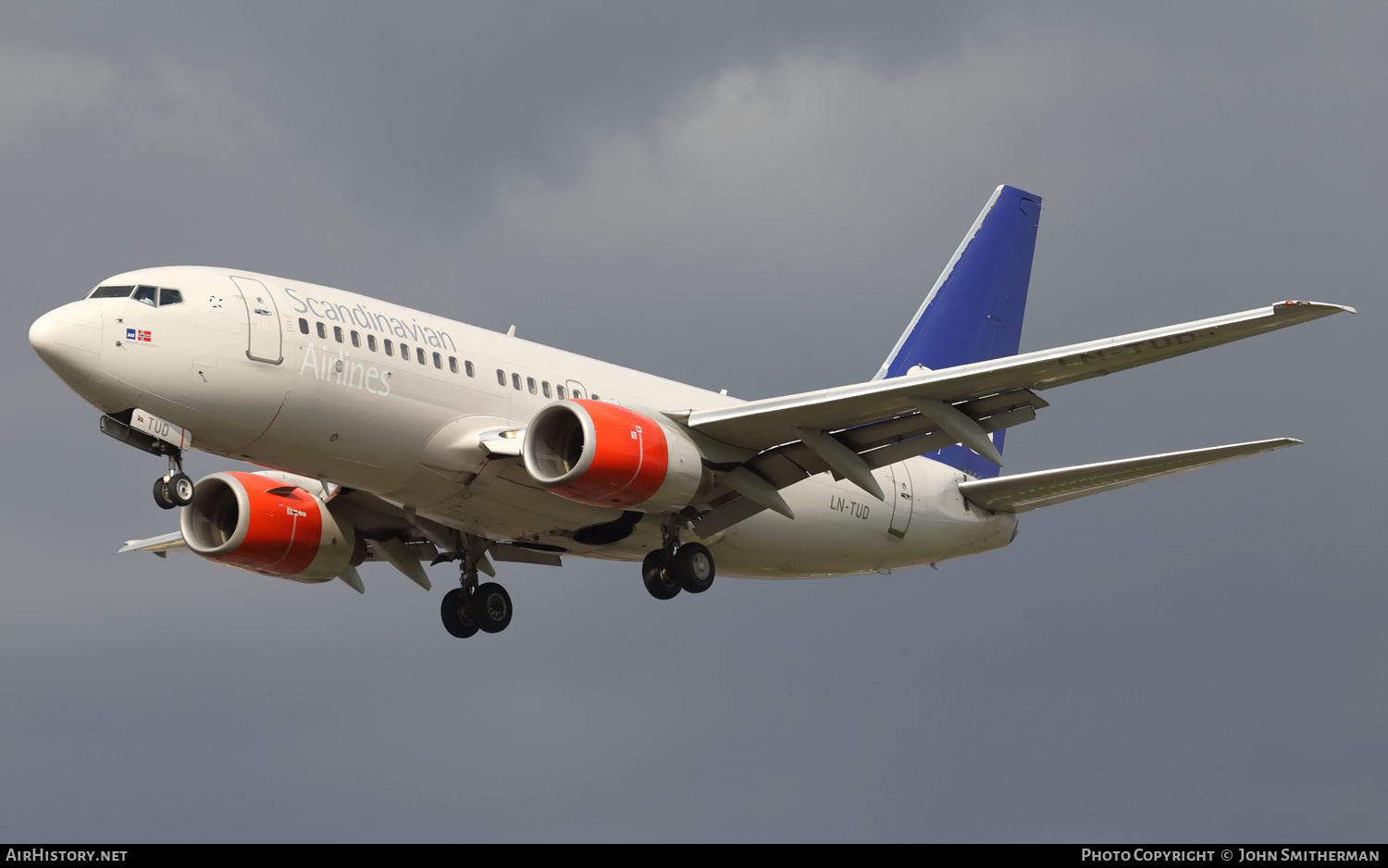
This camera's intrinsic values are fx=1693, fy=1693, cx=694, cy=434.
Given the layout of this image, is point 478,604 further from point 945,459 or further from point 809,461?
point 945,459

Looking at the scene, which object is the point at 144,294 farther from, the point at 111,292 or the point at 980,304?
the point at 980,304

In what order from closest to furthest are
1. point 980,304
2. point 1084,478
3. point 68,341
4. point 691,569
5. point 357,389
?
point 68,341
point 357,389
point 691,569
point 1084,478
point 980,304

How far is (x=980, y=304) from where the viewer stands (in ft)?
145

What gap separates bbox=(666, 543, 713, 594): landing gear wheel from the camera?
33781 mm

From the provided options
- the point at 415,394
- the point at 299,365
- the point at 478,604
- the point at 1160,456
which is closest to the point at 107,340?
the point at 299,365

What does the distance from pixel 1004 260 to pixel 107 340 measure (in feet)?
82.1

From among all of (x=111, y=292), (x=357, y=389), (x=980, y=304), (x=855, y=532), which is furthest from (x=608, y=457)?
(x=980, y=304)

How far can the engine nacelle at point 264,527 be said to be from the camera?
35656mm

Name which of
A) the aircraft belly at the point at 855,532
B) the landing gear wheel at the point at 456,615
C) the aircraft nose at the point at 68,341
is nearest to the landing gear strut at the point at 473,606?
the landing gear wheel at the point at 456,615

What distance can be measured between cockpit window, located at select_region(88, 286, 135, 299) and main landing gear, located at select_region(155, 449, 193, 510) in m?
2.80

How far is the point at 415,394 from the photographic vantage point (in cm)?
3055

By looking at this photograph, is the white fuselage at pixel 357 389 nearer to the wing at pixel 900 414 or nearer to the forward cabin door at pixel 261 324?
the forward cabin door at pixel 261 324

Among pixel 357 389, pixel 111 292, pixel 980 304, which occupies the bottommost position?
pixel 357 389

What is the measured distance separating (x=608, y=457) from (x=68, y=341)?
9286 millimetres
